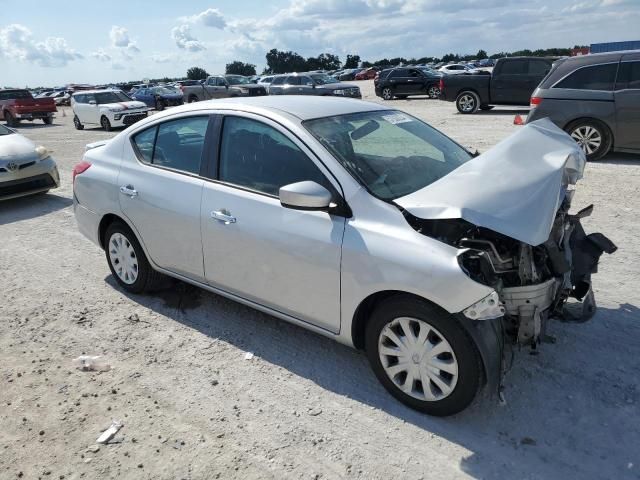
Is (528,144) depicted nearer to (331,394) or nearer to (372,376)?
(372,376)

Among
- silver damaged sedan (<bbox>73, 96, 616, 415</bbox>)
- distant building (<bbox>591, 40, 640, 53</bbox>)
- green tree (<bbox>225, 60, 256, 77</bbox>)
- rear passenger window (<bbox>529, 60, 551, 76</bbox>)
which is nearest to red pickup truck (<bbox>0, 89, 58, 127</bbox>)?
rear passenger window (<bbox>529, 60, 551, 76</bbox>)

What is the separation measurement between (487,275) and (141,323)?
2829 millimetres

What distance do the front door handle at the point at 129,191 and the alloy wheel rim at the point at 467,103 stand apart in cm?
1592

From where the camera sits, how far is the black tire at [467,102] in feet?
59.1

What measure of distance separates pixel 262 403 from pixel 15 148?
746 centimetres

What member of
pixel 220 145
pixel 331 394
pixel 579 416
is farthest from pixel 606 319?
pixel 220 145

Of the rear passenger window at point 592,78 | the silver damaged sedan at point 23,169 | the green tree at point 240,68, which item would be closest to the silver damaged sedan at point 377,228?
the silver damaged sedan at point 23,169

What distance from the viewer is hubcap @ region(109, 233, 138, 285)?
15.1ft

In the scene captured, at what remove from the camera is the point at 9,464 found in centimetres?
278

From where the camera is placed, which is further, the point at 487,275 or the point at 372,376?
the point at 372,376

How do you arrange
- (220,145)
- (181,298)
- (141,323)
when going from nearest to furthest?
(220,145) → (141,323) → (181,298)

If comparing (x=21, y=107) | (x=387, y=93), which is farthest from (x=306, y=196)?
(x=21, y=107)

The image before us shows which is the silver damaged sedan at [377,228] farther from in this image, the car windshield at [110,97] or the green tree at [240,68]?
the green tree at [240,68]

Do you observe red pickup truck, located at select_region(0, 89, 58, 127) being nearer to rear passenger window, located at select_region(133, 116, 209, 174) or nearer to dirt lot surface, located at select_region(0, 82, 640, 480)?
dirt lot surface, located at select_region(0, 82, 640, 480)
